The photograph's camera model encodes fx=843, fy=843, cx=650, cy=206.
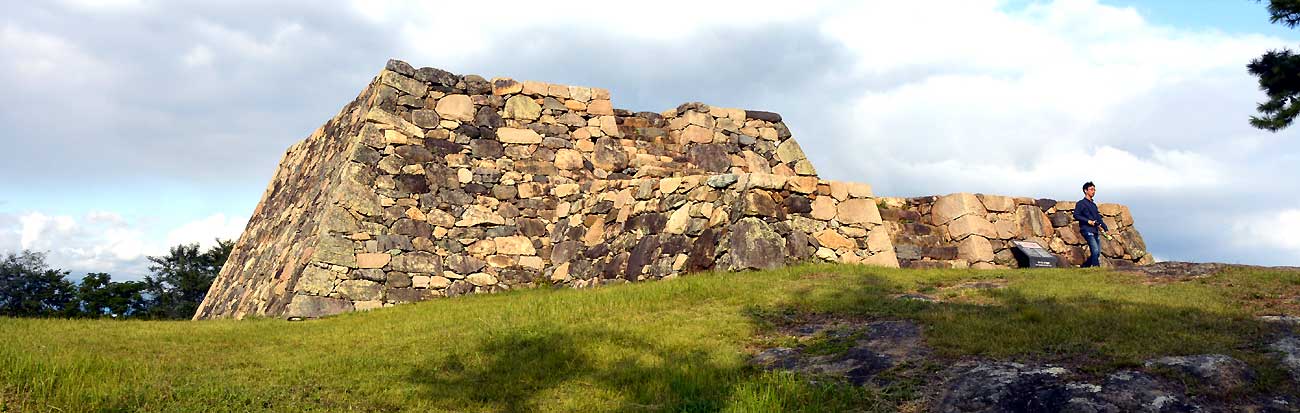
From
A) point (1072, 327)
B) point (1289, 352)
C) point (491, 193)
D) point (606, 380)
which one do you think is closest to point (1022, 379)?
point (1072, 327)

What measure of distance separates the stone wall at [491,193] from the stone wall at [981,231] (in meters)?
1.49

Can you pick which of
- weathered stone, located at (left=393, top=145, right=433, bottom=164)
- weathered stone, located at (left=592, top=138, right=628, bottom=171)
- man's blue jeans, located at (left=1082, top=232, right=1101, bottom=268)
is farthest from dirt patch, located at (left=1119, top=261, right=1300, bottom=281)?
weathered stone, located at (left=393, top=145, right=433, bottom=164)

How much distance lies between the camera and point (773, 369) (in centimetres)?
850

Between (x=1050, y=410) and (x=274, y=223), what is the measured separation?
1942cm

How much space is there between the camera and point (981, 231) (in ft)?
56.8

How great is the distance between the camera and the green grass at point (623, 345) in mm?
7824

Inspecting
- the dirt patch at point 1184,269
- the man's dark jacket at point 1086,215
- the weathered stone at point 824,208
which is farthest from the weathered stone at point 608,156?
the dirt patch at point 1184,269

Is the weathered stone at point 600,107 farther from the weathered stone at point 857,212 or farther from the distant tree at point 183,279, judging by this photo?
the distant tree at point 183,279

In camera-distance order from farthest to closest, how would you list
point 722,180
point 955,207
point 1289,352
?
point 955,207, point 722,180, point 1289,352

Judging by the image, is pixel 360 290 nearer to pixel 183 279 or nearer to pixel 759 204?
pixel 759 204

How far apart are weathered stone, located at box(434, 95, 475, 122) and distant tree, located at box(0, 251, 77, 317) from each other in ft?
68.6

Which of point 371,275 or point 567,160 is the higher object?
point 567,160

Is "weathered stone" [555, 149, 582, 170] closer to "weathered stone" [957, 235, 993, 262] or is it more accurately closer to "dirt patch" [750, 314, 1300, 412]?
"weathered stone" [957, 235, 993, 262]

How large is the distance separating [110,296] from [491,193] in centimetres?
2082
